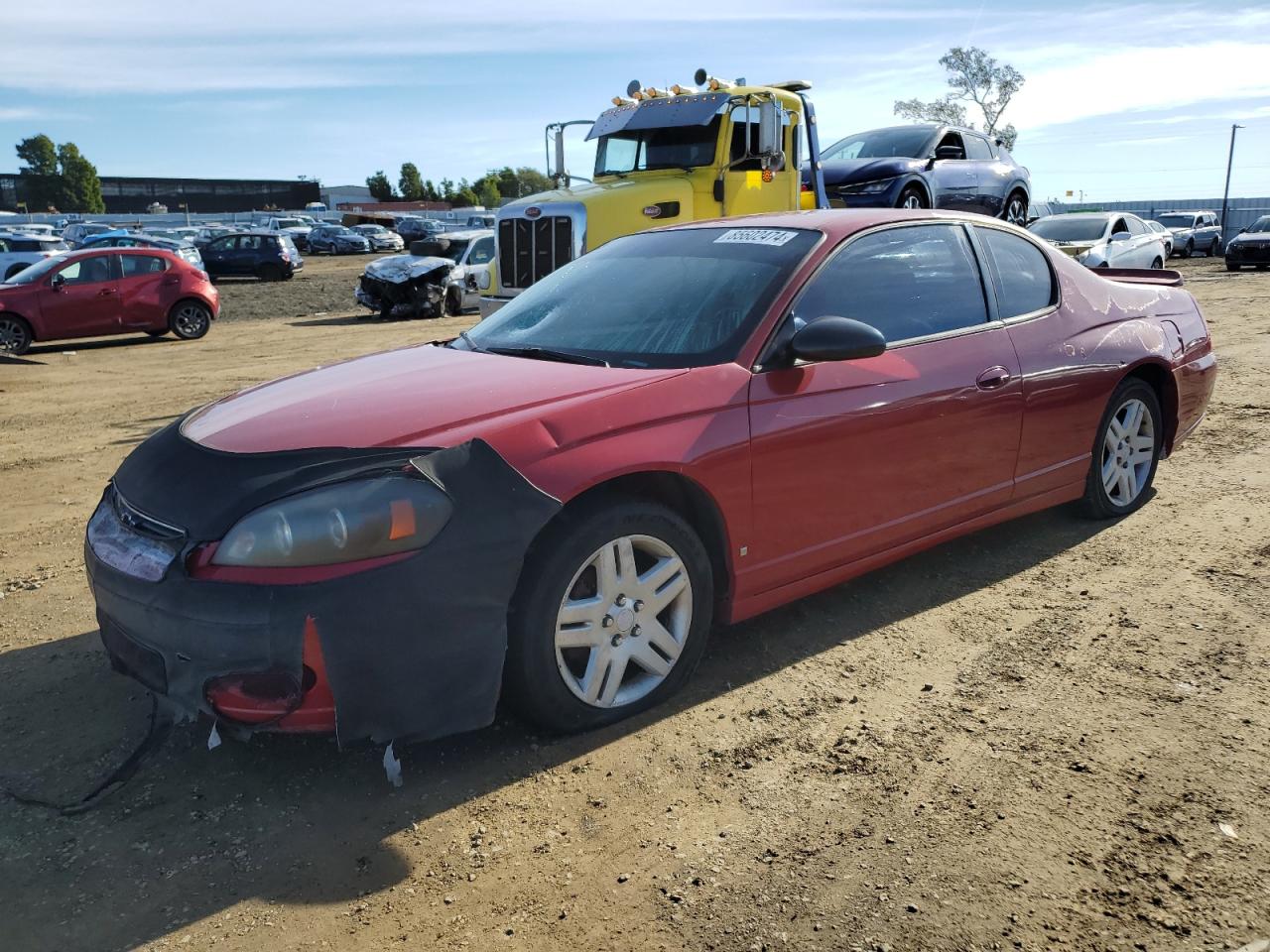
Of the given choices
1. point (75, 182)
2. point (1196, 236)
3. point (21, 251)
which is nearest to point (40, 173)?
point (75, 182)

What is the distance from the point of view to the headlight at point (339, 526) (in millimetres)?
2746

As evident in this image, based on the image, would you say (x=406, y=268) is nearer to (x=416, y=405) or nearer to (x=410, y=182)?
(x=416, y=405)

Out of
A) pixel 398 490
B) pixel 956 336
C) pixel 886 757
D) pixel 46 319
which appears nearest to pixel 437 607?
pixel 398 490

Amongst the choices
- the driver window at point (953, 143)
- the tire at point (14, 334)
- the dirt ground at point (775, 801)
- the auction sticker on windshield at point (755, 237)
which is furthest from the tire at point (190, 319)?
the auction sticker on windshield at point (755, 237)

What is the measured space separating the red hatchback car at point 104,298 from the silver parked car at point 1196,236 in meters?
30.1

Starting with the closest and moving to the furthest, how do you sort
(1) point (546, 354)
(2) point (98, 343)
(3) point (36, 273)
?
1. (1) point (546, 354)
2. (3) point (36, 273)
3. (2) point (98, 343)

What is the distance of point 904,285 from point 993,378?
1.82ft

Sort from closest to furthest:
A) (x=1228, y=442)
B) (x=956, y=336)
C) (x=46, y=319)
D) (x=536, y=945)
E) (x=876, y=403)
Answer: (x=536, y=945) < (x=876, y=403) < (x=956, y=336) < (x=1228, y=442) < (x=46, y=319)

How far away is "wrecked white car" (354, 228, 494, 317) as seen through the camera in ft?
63.5

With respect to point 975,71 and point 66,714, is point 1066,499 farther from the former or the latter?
point 975,71

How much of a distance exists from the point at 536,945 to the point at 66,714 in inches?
80.4

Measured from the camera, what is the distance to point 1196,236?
34.7m

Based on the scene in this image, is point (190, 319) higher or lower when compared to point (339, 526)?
lower

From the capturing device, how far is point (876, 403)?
152 inches
